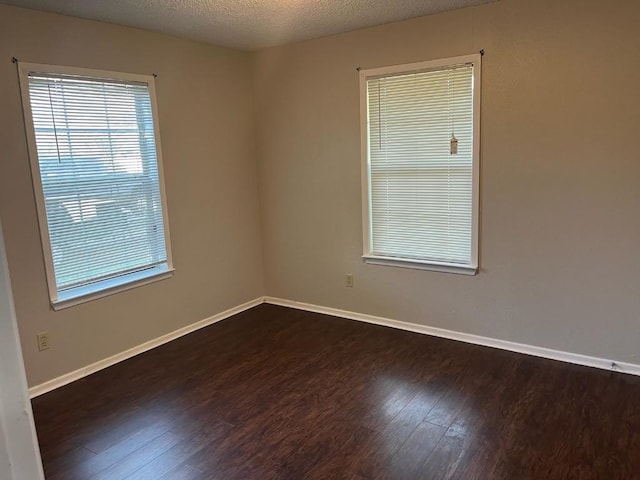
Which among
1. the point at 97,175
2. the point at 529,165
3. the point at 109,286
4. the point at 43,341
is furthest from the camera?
the point at 109,286

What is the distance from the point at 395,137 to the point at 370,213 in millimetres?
669

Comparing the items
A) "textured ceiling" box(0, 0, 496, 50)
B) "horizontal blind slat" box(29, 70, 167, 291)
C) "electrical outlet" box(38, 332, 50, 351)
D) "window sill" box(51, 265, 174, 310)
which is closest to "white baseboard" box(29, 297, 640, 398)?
"electrical outlet" box(38, 332, 50, 351)

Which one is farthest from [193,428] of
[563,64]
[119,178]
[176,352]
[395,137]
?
[563,64]

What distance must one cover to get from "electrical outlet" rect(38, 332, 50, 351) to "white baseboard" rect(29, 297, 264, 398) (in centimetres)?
24

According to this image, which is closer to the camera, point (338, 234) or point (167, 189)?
point (167, 189)

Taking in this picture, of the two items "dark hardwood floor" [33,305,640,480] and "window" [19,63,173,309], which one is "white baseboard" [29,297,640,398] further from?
"window" [19,63,173,309]

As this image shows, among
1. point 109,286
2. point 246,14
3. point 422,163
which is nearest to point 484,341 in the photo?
point 422,163

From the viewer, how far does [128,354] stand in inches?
141

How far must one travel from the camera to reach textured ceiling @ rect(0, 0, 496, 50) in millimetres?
2945

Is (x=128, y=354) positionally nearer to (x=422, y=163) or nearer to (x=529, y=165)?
(x=422, y=163)

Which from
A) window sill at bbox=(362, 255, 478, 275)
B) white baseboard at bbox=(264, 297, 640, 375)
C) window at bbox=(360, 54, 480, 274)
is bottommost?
white baseboard at bbox=(264, 297, 640, 375)

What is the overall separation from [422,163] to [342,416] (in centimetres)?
201

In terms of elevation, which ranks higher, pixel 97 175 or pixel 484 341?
pixel 97 175

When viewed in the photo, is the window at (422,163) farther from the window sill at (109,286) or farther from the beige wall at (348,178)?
the window sill at (109,286)
